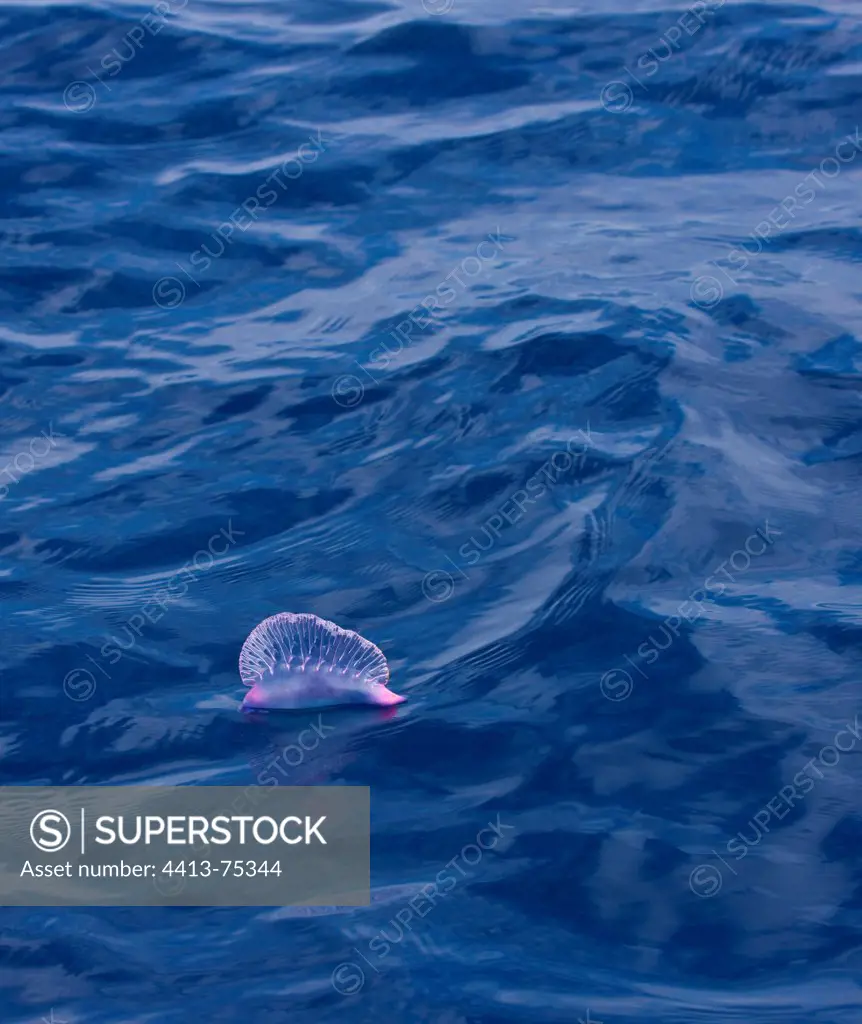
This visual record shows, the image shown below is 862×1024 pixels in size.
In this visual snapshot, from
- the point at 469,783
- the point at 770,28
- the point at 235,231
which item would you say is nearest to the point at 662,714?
the point at 469,783

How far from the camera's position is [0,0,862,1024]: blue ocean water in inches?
148

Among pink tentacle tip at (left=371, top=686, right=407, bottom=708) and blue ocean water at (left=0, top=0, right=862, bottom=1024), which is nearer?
blue ocean water at (left=0, top=0, right=862, bottom=1024)

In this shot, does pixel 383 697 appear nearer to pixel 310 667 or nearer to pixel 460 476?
pixel 310 667

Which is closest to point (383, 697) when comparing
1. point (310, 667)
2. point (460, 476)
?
point (310, 667)

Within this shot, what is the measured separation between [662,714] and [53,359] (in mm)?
3558

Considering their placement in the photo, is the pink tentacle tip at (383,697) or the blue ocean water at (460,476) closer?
the blue ocean water at (460,476)

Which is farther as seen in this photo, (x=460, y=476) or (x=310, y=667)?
(x=460, y=476)

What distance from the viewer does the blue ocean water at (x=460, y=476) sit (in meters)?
3.77

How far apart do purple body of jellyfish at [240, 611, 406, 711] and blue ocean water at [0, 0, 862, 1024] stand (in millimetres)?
75

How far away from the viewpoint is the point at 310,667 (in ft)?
14.4

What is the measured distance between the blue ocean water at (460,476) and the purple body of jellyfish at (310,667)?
0.24ft

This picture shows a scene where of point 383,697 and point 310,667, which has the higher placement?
point 310,667

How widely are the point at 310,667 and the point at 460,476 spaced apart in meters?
1.45

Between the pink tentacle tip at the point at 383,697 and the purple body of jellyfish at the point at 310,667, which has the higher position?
the purple body of jellyfish at the point at 310,667
